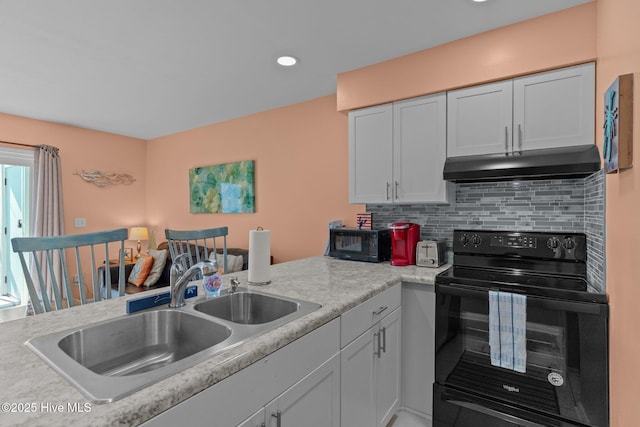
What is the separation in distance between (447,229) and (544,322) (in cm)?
97

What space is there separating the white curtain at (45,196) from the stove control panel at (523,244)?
15.0 feet

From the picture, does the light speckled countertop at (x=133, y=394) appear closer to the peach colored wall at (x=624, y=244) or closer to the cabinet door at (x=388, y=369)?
the cabinet door at (x=388, y=369)

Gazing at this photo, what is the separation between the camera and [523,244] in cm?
198

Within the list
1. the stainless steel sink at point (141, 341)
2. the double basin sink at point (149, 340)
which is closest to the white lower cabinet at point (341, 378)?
the double basin sink at point (149, 340)

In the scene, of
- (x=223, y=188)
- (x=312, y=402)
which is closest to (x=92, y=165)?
(x=223, y=188)

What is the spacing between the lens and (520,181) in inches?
83.1

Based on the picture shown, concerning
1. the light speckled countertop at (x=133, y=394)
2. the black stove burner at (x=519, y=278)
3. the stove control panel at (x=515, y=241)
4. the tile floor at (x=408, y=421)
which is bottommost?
the tile floor at (x=408, y=421)

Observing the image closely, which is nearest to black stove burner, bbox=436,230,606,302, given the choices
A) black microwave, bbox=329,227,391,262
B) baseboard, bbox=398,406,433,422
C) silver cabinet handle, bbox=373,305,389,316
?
silver cabinet handle, bbox=373,305,389,316

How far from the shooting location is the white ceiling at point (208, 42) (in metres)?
1.79

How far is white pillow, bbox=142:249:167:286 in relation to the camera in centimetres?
374

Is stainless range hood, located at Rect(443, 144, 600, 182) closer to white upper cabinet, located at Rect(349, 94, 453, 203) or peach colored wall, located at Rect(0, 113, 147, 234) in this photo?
white upper cabinet, located at Rect(349, 94, 453, 203)

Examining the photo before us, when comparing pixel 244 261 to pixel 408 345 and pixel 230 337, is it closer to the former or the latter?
pixel 408 345

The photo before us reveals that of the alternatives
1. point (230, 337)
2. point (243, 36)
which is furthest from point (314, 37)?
point (230, 337)

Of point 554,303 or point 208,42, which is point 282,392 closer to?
point 554,303
